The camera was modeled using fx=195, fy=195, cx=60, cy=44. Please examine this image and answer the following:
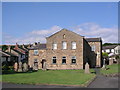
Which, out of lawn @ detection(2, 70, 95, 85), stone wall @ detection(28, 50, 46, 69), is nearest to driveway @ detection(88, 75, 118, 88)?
lawn @ detection(2, 70, 95, 85)

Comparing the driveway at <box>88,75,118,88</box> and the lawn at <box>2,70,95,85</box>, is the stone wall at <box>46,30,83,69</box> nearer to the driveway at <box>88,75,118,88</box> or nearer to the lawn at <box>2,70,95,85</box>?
the lawn at <box>2,70,95,85</box>

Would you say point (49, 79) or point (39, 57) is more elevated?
point (39, 57)

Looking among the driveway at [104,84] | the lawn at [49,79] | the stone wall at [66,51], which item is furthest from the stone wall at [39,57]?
the driveway at [104,84]

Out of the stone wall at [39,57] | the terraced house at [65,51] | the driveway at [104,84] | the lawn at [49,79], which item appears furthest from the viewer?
the stone wall at [39,57]

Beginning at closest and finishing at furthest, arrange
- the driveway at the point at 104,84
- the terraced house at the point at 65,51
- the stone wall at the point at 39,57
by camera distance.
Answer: the driveway at the point at 104,84, the terraced house at the point at 65,51, the stone wall at the point at 39,57

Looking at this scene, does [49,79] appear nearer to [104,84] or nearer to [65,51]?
[104,84]

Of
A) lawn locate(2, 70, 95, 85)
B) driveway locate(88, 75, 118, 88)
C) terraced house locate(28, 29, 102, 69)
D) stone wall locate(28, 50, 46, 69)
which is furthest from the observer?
stone wall locate(28, 50, 46, 69)

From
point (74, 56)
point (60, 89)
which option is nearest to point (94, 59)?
point (74, 56)

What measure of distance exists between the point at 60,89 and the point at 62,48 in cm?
2924

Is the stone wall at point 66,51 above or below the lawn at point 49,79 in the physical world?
above

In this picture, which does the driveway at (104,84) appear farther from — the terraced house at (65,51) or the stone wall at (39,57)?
the stone wall at (39,57)

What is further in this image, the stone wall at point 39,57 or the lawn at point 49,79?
the stone wall at point 39,57

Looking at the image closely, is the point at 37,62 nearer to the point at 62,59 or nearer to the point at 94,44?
the point at 62,59

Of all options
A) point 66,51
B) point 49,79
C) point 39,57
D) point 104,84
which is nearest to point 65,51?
point 66,51
